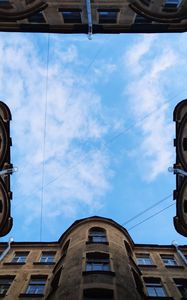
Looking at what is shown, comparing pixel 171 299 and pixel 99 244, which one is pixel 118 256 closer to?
pixel 99 244

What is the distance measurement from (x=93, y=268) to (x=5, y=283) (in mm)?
8073

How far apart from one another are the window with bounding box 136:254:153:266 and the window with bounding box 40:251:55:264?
7.99 meters

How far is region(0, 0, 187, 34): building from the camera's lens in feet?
76.2

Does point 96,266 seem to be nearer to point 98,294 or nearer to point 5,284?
point 98,294

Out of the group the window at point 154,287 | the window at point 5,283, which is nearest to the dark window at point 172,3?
the window at point 154,287

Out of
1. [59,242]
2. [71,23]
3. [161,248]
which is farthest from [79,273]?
[71,23]

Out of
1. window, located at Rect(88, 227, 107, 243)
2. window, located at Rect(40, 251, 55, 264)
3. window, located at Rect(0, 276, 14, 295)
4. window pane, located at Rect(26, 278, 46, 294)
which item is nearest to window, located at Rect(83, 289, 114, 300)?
window pane, located at Rect(26, 278, 46, 294)

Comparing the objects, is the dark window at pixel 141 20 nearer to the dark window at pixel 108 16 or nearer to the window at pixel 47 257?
the dark window at pixel 108 16

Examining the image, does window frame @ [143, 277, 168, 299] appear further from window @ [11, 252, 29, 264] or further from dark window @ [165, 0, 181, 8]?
dark window @ [165, 0, 181, 8]

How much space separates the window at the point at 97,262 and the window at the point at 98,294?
8.72ft

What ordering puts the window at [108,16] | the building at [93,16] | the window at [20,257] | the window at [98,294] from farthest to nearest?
1. the window at [20,257]
2. the window at [108,16]
3. the building at [93,16]
4. the window at [98,294]

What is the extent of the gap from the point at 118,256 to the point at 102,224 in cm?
648

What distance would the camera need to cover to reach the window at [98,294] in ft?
54.4

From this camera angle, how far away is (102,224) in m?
28.2
